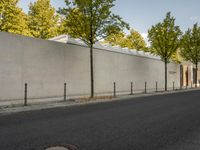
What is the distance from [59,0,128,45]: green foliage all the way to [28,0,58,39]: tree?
2066cm

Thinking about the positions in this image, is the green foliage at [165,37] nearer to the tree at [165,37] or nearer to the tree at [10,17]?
the tree at [165,37]

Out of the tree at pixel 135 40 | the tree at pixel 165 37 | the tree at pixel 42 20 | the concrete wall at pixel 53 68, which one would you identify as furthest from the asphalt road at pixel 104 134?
the tree at pixel 135 40

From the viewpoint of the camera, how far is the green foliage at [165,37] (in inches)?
1320

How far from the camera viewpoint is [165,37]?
33656mm

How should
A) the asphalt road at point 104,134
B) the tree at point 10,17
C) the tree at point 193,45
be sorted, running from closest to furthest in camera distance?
the asphalt road at point 104,134 → the tree at point 10,17 → the tree at point 193,45

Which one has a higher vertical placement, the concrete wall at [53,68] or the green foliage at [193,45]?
the green foliage at [193,45]

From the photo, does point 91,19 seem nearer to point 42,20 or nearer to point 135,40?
point 42,20

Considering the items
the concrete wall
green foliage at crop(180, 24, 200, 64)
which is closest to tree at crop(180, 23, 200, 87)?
green foliage at crop(180, 24, 200, 64)

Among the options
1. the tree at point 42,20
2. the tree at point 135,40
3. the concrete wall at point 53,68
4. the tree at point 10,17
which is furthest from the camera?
the tree at point 135,40

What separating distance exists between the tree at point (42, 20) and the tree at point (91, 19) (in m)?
20.7

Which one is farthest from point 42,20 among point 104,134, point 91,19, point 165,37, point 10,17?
point 104,134

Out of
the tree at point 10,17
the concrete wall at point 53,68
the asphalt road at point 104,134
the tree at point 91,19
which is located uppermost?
the tree at point 10,17

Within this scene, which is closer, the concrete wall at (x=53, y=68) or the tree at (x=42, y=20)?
the concrete wall at (x=53, y=68)

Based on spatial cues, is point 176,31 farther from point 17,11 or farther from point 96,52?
point 17,11
